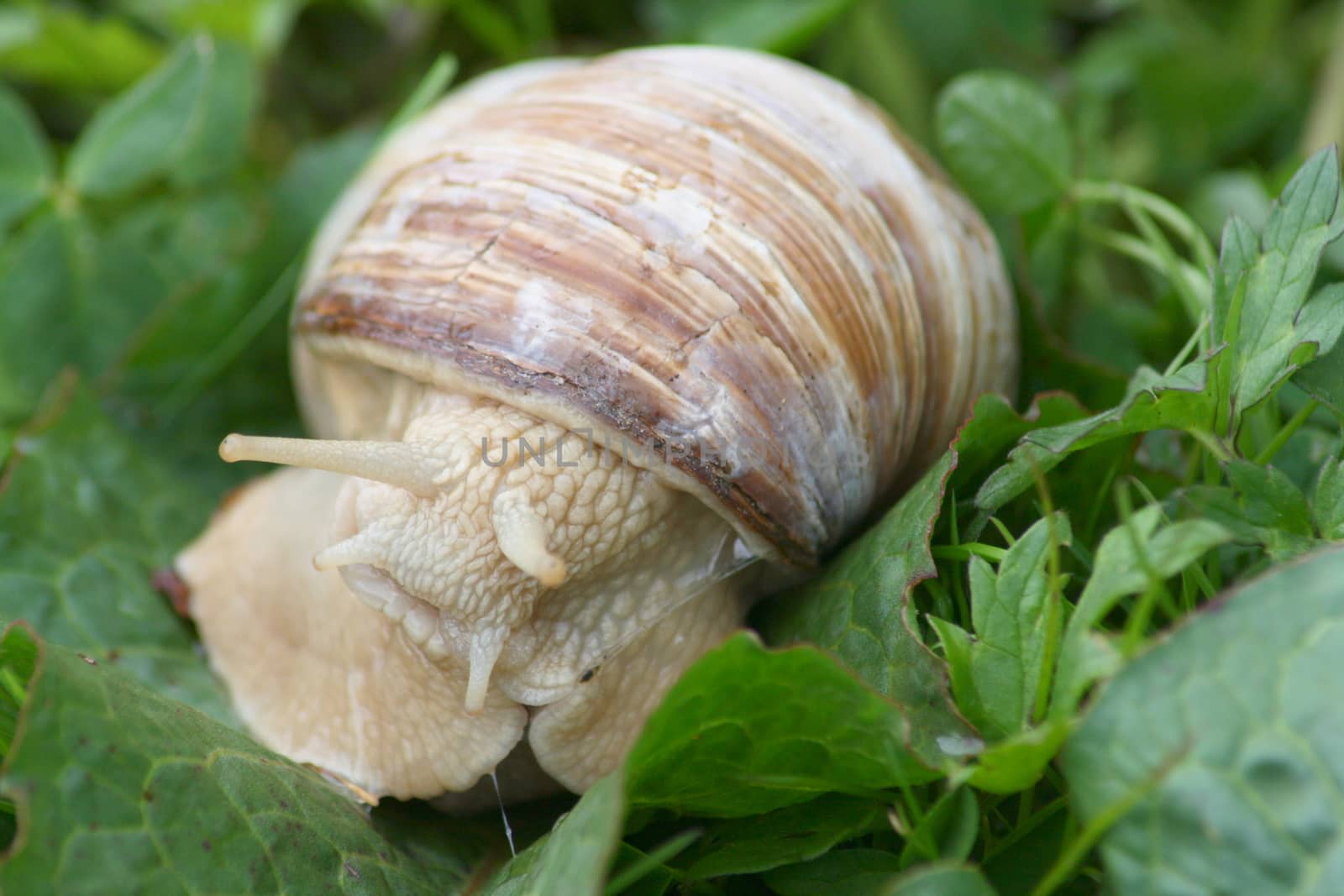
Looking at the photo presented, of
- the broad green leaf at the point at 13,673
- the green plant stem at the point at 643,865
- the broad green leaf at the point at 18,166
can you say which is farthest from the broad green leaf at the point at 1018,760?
the broad green leaf at the point at 18,166

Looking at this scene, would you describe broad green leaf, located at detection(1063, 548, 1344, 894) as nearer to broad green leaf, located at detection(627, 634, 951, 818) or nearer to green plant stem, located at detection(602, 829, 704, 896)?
broad green leaf, located at detection(627, 634, 951, 818)

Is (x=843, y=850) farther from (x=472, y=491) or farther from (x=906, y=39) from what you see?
(x=906, y=39)

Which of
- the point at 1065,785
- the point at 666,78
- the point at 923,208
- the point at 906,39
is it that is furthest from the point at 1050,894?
the point at 906,39

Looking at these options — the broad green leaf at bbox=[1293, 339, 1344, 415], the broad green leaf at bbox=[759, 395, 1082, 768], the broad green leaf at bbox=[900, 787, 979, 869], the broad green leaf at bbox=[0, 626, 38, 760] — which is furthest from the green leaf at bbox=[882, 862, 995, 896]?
the broad green leaf at bbox=[0, 626, 38, 760]

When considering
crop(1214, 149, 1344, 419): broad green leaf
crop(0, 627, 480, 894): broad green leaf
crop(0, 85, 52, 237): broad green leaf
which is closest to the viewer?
crop(0, 627, 480, 894): broad green leaf

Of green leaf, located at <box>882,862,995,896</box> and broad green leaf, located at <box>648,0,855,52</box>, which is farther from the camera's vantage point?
broad green leaf, located at <box>648,0,855,52</box>

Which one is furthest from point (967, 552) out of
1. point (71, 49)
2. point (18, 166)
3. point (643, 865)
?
point (71, 49)
